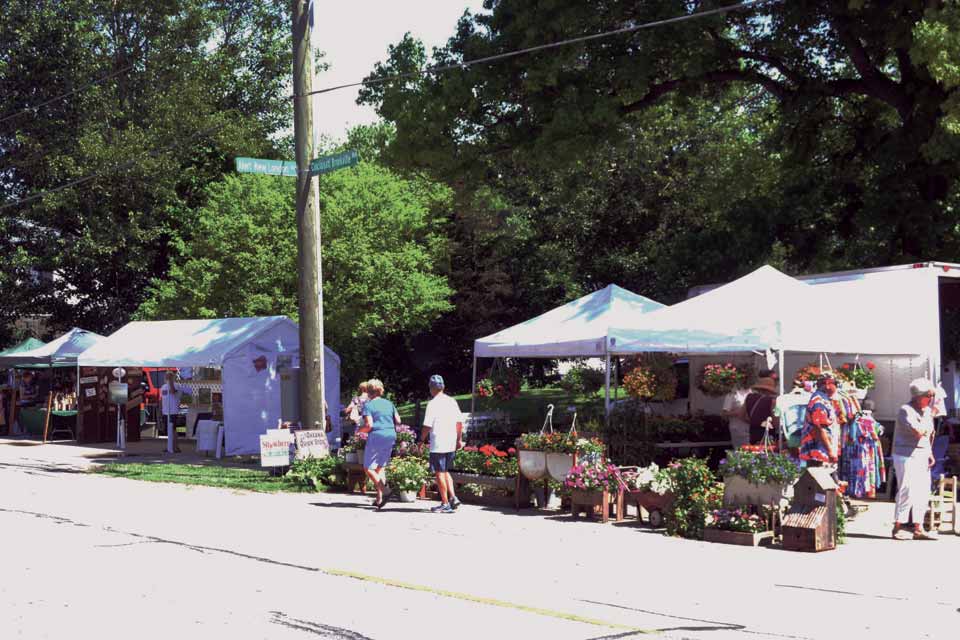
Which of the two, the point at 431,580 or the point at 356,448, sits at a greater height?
the point at 356,448

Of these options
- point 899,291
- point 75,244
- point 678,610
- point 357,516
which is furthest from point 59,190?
point 678,610

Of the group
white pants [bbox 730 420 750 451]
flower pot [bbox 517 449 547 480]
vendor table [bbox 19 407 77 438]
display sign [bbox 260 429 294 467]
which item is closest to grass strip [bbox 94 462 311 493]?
display sign [bbox 260 429 294 467]

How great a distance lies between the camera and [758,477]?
→ 12086 millimetres

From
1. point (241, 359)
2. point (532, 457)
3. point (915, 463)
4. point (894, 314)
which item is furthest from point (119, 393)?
point (915, 463)

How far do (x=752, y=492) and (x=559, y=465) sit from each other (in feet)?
9.05

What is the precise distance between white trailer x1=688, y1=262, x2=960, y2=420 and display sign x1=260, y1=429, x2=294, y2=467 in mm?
7518

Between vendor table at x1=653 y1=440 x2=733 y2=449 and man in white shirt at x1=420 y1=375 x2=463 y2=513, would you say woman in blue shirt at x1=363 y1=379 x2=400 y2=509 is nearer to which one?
man in white shirt at x1=420 y1=375 x2=463 y2=513

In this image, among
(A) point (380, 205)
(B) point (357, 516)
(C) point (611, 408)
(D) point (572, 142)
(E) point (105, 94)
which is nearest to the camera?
(B) point (357, 516)

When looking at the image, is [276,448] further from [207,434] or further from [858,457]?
[858,457]

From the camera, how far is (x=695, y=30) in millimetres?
20859

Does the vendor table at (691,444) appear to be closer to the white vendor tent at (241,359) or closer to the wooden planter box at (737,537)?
the wooden planter box at (737,537)

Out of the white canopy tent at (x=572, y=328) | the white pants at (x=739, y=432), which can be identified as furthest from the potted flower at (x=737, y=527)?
the white canopy tent at (x=572, y=328)

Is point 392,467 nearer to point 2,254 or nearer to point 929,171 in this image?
point 929,171

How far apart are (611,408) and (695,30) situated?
7870 millimetres
